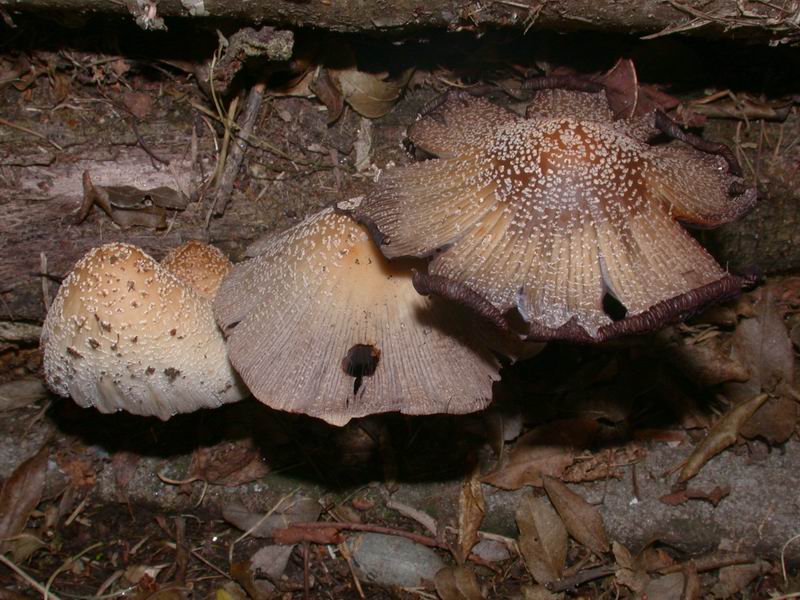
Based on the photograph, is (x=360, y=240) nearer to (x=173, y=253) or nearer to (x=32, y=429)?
(x=173, y=253)

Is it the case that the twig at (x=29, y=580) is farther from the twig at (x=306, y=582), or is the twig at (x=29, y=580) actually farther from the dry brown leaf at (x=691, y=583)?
the dry brown leaf at (x=691, y=583)

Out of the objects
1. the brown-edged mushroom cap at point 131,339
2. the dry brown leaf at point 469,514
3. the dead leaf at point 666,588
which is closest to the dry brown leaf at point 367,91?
the brown-edged mushroom cap at point 131,339

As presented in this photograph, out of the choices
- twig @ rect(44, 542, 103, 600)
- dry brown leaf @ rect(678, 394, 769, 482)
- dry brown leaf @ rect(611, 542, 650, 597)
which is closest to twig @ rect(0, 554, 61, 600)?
twig @ rect(44, 542, 103, 600)

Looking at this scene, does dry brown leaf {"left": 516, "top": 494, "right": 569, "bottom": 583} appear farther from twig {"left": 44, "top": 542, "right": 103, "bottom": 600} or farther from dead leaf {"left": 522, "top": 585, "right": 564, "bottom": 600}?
twig {"left": 44, "top": 542, "right": 103, "bottom": 600}

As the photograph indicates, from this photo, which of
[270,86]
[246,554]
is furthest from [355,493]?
[270,86]

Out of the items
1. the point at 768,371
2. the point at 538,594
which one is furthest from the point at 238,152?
the point at 768,371

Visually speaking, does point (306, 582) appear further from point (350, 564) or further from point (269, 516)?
point (269, 516)
